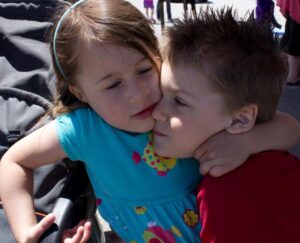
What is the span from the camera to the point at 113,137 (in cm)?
137

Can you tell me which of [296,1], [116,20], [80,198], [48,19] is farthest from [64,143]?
[296,1]

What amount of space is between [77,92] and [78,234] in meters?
0.40

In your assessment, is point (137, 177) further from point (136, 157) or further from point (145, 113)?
point (145, 113)

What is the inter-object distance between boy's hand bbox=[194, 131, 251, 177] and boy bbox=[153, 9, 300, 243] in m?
0.01

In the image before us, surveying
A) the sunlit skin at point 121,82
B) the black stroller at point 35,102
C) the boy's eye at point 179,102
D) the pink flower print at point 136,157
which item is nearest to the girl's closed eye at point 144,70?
the sunlit skin at point 121,82

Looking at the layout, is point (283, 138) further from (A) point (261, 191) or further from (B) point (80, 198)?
(B) point (80, 198)

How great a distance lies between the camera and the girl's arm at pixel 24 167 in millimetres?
1301

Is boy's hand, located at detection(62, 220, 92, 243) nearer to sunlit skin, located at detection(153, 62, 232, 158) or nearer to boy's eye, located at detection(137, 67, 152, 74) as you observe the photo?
sunlit skin, located at detection(153, 62, 232, 158)

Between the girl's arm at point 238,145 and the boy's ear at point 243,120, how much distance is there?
0.05 feet

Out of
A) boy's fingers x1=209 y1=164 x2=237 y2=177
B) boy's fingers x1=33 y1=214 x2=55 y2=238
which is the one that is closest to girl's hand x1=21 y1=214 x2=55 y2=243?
boy's fingers x1=33 y1=214 x2=55 y2=238

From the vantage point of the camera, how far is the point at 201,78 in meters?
1.18

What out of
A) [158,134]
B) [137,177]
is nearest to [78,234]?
[137,177]

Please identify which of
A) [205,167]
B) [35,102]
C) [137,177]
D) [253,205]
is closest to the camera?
[253,205]

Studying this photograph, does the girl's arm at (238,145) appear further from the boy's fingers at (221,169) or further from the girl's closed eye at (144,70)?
the girl's closed eye at (144,70)
